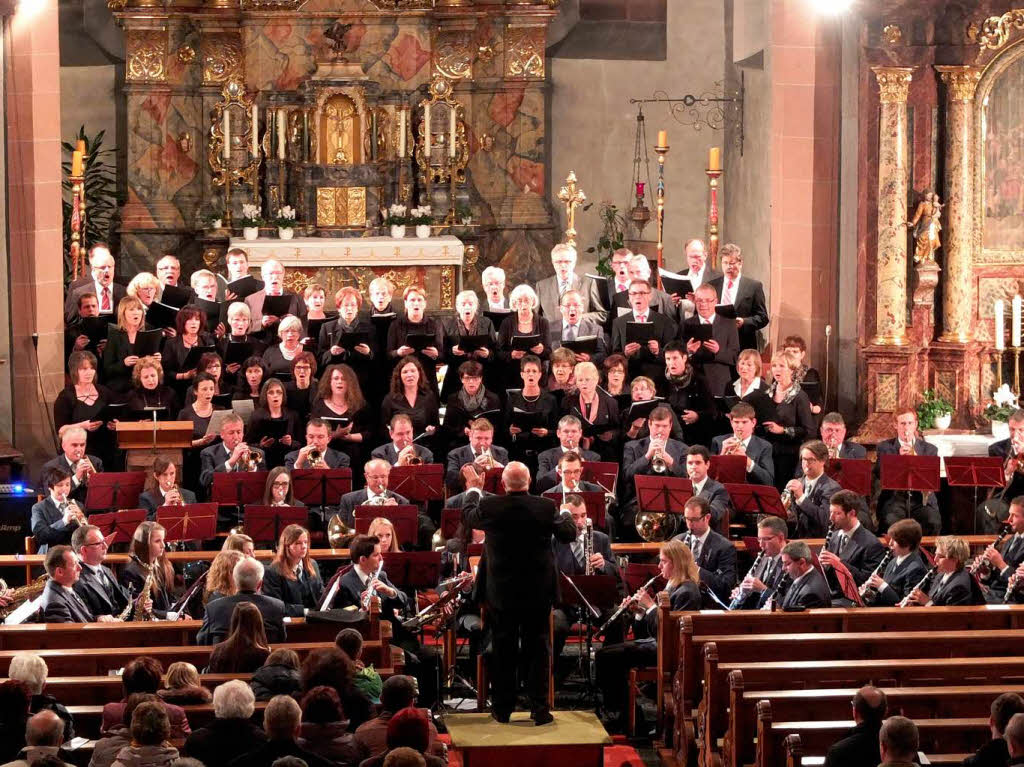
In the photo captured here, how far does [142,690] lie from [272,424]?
213 inches

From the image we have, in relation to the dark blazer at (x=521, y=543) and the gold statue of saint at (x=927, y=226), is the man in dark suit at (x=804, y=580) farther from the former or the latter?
the gold statue of saint at (x=927, y=226)

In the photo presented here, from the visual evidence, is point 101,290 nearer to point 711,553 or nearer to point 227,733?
point 711,553


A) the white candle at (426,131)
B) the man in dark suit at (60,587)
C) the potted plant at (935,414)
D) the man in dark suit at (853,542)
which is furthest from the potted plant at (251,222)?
the man in dark suit at (60,587)

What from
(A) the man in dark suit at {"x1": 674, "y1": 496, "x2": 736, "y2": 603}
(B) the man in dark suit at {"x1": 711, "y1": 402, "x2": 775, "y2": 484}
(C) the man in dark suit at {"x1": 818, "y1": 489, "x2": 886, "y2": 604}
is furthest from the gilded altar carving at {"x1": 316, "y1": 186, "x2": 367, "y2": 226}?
(C) the man in dark suit at {"x1": 818, "y1": 489, "x2": 886, "y2": 604}

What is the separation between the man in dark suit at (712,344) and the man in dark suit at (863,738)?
6664mm

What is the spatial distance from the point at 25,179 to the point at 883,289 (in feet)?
21.5

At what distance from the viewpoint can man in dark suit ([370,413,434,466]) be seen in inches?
508

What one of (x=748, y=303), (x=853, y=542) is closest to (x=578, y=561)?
(x=853, y=542)

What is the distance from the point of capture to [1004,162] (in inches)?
587

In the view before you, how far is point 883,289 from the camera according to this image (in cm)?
1495

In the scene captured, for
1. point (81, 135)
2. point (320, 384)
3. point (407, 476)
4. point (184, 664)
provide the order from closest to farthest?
point (184, 664) → point (407, 476) → point (320, 384) → point (81, 135)

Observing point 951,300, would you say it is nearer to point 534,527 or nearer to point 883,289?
point 883,289

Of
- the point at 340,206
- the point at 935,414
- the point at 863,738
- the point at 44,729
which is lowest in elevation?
the point at 863,738

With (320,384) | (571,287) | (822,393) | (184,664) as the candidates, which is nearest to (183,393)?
(320,384)
